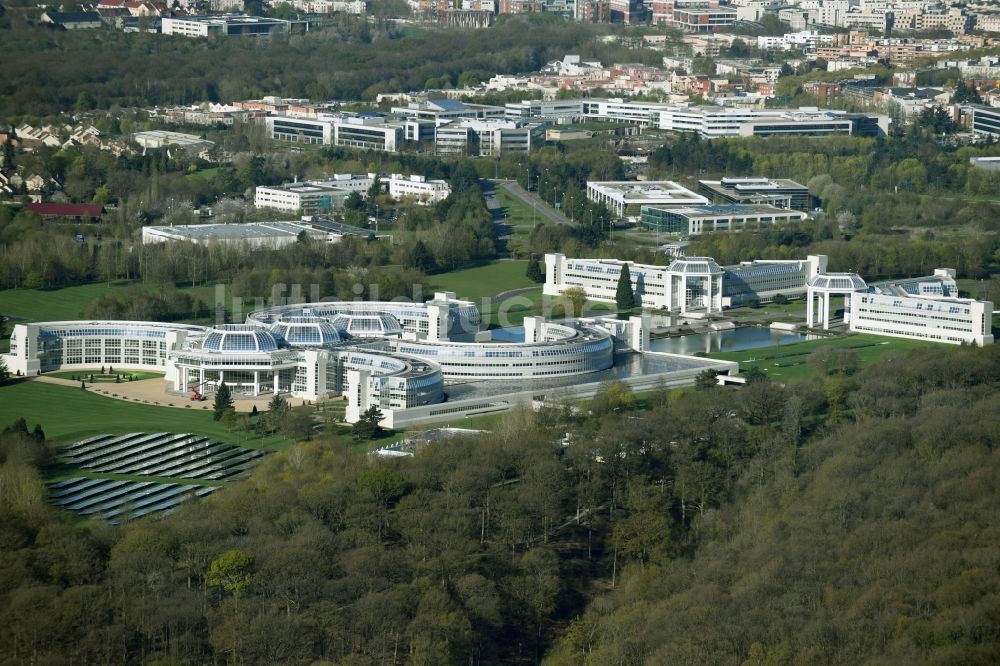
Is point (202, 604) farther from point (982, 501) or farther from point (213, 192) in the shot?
point (213, 192)

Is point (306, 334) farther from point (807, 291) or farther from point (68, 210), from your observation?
point (68, 210)

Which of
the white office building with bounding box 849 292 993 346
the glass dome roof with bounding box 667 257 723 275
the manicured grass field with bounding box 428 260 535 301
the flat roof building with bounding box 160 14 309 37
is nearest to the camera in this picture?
the white office building with bounding box 849 292 993 346

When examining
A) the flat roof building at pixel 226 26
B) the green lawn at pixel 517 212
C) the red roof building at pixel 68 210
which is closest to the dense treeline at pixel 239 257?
the red roof building at pixel 68 210

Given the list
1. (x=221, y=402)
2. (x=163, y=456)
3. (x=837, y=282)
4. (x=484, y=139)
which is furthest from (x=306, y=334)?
(x=484, y=139)

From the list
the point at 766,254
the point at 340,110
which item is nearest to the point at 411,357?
the point at 766,254

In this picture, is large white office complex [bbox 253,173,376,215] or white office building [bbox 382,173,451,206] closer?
large white office complex [bbox 253,173,376,215]

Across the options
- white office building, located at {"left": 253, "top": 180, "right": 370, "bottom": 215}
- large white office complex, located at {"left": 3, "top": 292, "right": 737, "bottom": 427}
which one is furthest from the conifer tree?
white office building, located at {"left": 253, "top": 180, "right": 370, "bottom": 215}

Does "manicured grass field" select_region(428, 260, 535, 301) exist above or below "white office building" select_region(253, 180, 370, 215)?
below

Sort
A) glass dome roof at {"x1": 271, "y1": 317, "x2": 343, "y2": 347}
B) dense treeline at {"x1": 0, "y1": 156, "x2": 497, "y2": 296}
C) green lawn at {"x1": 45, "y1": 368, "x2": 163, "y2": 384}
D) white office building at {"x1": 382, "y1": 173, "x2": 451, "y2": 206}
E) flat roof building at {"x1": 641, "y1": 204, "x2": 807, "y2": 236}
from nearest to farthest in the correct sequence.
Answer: green lawn at {"x1": 45, "y1": 368, "x2": 163, "y2": 384} → glass dome roof at {"x1": 271, "y1": 317, "x2": 343, "y2": 347} → dense treeline at {"x1": 0, "y1": 156, "x2": 497, "y2": 296} → flat roof building at {"x1": 641, "y1": 204, "x2": 807, "y2": 236} → white office building at {"x1": 382, "y1": 173, "x2": 451, "y2": 206}

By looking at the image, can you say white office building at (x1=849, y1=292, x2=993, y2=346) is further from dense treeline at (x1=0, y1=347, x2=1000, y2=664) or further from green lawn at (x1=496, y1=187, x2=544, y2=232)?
green lawn at (x1=496, y1=187, x2=544, y2=232)

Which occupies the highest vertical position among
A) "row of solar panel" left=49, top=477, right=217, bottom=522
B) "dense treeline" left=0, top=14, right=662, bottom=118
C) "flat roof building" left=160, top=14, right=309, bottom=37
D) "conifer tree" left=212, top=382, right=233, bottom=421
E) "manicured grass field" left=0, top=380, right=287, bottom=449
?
"flat roof building" left=160, top=14, right=309, bottom=37
